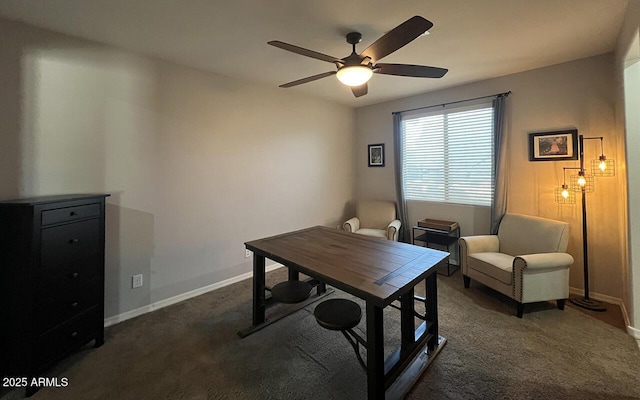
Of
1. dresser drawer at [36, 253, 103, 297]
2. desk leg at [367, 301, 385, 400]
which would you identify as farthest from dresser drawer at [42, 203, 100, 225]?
desk leg at [367, 301, 385, 400]

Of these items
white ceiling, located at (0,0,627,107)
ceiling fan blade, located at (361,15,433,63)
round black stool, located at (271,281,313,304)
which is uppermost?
white ceiling, located at (0,0,627,107)

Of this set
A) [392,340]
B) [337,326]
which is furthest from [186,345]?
[392,340]

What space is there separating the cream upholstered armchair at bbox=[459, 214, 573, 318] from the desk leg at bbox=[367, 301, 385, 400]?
1866 mm

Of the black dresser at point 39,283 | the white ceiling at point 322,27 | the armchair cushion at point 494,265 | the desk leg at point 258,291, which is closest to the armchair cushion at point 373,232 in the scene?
the armchair cushion at point 494,265

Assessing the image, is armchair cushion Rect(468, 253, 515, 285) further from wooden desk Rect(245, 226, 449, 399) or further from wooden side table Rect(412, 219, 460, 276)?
wooden desk Rect(245, 226, 449, 399)

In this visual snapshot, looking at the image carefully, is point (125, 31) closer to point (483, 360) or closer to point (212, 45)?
point (212, 45)

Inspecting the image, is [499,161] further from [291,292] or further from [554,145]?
[291,292]

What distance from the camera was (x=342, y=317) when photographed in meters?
1.79

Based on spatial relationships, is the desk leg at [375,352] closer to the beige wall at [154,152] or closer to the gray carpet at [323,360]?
the gray carpet at [323,360]

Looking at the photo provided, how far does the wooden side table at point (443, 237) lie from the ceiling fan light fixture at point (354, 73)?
2.57 metres

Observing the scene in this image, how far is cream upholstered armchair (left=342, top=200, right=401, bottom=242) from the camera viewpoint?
4.34 meters

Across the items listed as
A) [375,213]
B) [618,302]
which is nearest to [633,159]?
[618,302]

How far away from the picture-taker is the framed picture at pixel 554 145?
3.04m

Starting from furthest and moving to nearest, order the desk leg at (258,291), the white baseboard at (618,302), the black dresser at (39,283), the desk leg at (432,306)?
the desk leg at (258,291) → the white baseboard at (618,302) → the desk leg at (432,306) → the black dresser at (39,283)
